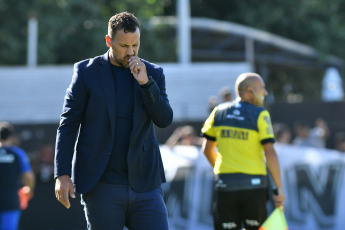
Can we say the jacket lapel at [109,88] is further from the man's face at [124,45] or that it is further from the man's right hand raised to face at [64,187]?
the man's right hand raised to face at [64,187]

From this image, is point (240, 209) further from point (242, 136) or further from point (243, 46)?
point (243, 46)

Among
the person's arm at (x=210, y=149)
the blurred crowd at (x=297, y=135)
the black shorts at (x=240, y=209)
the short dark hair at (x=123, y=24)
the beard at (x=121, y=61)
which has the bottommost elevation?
the black shorts at (x=240, y=209)

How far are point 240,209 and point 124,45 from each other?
2.77 meters

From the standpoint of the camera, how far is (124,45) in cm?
421

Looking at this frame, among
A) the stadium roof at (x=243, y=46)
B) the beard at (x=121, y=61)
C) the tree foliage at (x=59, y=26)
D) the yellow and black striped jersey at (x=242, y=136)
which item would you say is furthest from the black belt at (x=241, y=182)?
the tree foliage at (x=59, y=26)

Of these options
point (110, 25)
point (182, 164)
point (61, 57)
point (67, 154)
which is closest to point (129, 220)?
point (67, 154)

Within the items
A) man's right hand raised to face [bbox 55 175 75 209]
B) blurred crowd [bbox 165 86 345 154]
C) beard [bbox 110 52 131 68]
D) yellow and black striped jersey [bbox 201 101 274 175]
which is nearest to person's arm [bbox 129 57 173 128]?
beard [bbox 110 52 131 68]

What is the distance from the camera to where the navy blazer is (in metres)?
4.24

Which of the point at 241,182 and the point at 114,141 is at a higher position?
the point at 114,141

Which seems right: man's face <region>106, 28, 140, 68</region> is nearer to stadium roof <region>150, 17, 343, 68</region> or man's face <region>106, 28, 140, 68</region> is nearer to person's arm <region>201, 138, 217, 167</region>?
person's arm <region>201, 138, 217, 167</region>

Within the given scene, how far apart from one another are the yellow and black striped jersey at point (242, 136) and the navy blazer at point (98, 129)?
6.74ft

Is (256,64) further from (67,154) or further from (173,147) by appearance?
(67,154)

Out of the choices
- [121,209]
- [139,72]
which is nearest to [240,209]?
[121,209]

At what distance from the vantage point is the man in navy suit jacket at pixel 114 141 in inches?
166
